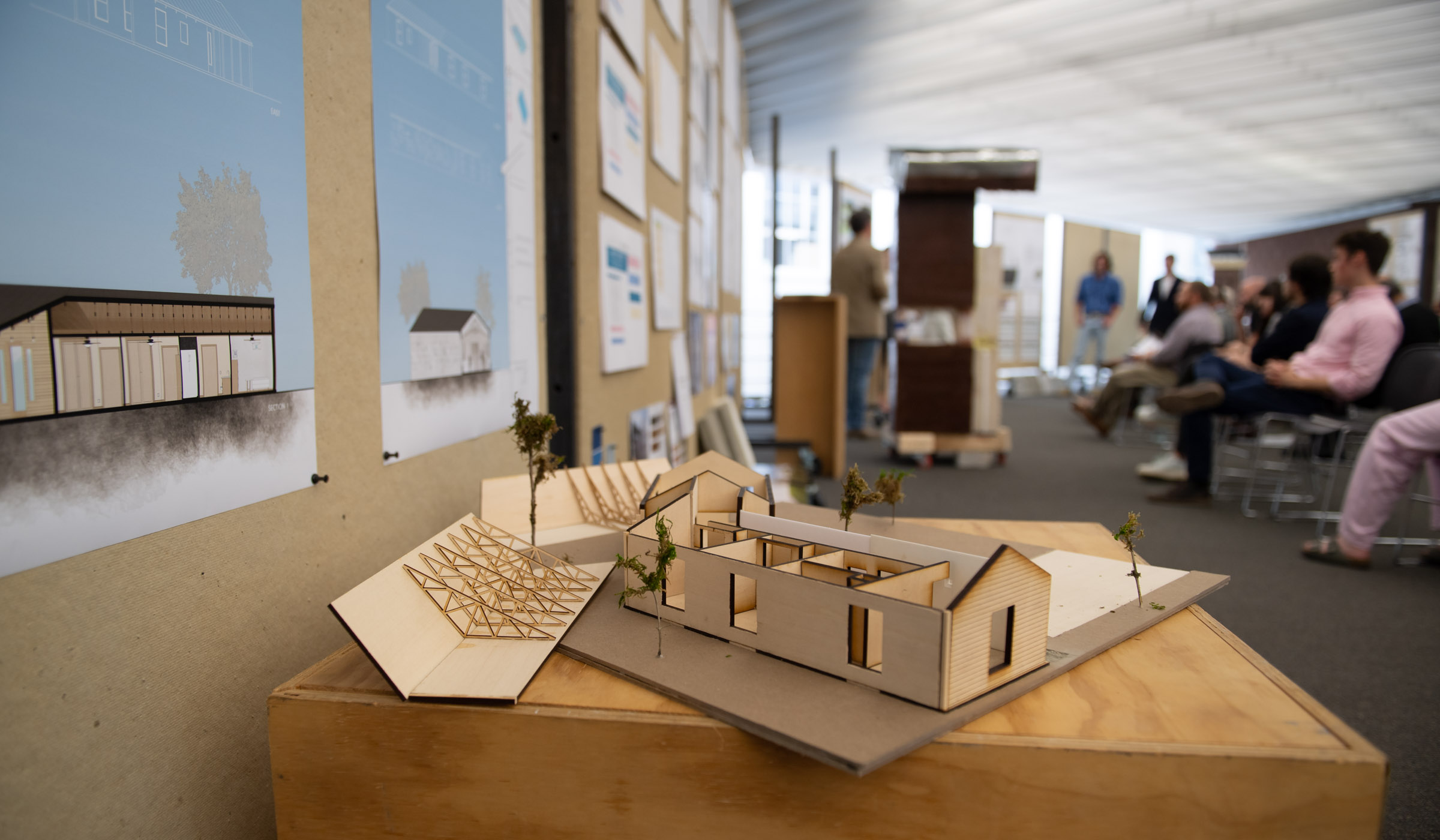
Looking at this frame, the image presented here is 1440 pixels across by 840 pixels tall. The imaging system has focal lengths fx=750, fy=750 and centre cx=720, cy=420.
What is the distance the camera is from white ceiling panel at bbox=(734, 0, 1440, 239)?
5824 millimetres

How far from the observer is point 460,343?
1193 millimetres

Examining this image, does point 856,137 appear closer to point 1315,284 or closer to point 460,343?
point 1315,284

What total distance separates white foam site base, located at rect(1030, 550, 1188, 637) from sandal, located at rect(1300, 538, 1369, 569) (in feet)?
9.71

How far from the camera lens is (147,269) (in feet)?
2.08

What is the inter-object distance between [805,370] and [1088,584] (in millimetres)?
3769

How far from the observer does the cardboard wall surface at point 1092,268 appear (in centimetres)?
1234

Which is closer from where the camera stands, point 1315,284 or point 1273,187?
point 1315,284

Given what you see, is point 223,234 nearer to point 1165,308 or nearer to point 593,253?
point 593,253

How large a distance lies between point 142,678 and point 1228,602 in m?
3.07

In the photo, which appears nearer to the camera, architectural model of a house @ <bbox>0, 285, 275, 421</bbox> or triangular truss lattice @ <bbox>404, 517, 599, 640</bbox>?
architectural model of a house @ <bbox>0, 285, 275, 421</bbox>

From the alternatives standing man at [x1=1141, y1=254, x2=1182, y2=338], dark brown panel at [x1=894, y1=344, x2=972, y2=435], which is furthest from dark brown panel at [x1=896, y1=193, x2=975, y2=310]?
standing man at [x1=1141, y1=254, x2=1182, y2=338]

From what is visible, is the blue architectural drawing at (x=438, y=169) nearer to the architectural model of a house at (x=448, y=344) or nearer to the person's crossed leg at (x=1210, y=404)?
the architectural model of a house at (x=448, y=344)

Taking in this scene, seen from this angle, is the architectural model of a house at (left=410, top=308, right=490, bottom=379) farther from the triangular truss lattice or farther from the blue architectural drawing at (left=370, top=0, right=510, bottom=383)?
the triangular truss lattice

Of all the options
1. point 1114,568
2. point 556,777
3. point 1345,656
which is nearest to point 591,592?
point 556,777
